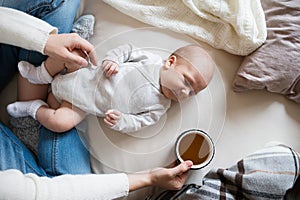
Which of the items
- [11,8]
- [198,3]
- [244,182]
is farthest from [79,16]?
[244,182]

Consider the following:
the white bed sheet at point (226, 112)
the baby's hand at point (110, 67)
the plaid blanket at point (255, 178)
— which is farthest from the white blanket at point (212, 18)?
the plaid blanket at point (255, 178)

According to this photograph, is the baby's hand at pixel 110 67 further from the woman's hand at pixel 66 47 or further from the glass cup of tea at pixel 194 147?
the glass cup of tea at pixel 194 147

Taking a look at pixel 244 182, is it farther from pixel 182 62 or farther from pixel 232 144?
pixel 182 62

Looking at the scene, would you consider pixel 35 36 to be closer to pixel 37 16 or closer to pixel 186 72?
pixel 37 16

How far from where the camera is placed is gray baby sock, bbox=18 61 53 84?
905 mm

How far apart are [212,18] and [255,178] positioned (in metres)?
0.38

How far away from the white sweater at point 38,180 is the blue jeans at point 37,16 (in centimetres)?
5

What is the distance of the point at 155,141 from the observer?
36.7 inches

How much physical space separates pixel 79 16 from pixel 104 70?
0.19m

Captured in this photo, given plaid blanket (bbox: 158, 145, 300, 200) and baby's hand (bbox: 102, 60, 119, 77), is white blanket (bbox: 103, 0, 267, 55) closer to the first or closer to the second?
baby's hand (bbox: 102, 60, 119, 77)

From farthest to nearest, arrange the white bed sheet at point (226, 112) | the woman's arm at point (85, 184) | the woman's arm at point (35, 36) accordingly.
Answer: the white bed sheet at point (226, 112), the woman's arm at point (35, 36), the woman's arm at point (85, 184)

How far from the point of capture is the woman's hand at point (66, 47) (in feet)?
2.77

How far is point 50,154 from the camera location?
0.88m

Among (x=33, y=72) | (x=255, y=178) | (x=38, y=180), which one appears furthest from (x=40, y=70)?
(x=255, y=178)
